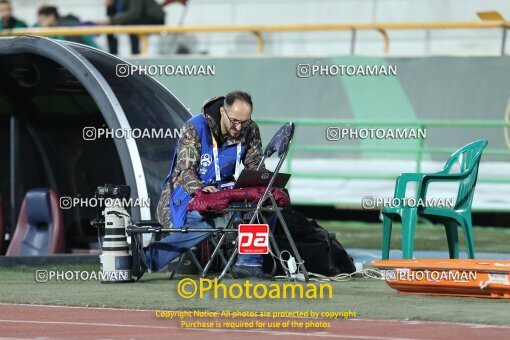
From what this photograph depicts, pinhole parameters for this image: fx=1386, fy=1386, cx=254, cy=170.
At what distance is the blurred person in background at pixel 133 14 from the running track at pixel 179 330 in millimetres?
14437

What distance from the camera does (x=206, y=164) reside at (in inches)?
477

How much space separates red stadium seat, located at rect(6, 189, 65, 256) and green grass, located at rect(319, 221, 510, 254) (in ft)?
13.4

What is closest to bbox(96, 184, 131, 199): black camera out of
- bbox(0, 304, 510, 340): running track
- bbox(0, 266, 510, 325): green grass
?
bbox(0, 266, 510, 325): green grass

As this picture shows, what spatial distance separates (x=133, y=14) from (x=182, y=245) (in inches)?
483

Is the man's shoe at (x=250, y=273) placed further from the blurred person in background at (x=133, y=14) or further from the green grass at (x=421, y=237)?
the blurred person in background at (x=133, y=14)

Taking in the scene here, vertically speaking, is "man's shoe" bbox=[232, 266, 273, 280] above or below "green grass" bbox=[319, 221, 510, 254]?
above

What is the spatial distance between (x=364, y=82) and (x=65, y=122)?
679cm

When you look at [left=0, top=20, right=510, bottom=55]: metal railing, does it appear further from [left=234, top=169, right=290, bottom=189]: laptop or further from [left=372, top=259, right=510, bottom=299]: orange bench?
[left=372, top=259, right=510, bottom=299]: orange bench

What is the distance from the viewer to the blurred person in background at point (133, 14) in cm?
2350

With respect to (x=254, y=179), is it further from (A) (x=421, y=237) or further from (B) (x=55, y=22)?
(B) (x=55, y=22)

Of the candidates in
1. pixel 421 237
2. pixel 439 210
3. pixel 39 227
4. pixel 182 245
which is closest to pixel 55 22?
pixel 421 237

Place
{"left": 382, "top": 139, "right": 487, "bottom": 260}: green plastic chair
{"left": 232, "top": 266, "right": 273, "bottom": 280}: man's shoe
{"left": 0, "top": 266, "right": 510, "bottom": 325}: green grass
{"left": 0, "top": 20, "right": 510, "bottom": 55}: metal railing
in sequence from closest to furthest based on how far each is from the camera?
{"left": 0, "top": 266, "right": 510, "bottom": 325}: green grass < {"left": 232, "top": 266, "right": 273, "bottom": 280}: man's shoe < {"left": 382, "top": 139, "right": 487, "bottom": 260}: green plastic chair < {"left": 0, "top": 20, "right": 510, "bottom": 55}: metal railing


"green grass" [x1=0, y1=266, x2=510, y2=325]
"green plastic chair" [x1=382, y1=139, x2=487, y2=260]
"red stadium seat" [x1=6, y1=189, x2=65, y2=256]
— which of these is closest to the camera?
"green grass" [x1=0, y1=266, x2=510, y2=325]

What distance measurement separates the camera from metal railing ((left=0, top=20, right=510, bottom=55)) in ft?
68.9
